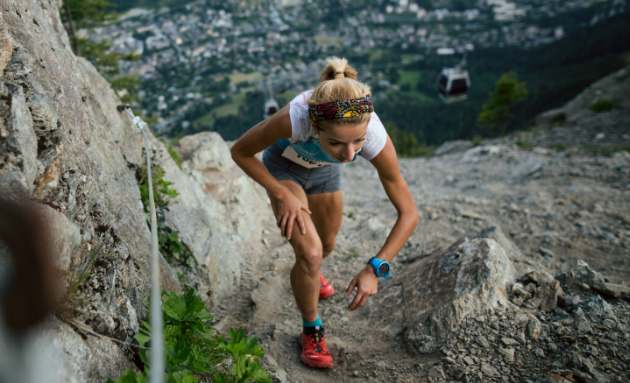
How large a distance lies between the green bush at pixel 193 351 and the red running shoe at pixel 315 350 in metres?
0.91

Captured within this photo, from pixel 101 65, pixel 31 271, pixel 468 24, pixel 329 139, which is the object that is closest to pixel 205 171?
pixel 329 139

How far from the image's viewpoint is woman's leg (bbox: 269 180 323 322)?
2705 mm

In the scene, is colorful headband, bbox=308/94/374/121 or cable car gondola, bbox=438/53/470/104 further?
cable car gondola, bbox=438/53/470/104

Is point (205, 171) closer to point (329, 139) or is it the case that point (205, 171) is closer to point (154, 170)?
point (154, 170)

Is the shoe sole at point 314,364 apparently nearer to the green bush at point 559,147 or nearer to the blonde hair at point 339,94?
the blonde hair at point 339,94

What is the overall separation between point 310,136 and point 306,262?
1007mm

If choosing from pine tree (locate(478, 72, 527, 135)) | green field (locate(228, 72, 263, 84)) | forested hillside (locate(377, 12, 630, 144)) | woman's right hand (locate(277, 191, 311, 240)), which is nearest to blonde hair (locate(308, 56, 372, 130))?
woman's right hand (locate(277, 191, 311, 240))

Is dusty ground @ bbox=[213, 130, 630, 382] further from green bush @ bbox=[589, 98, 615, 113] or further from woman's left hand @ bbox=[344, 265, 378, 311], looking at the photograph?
green bush @ bbox=[589, 98, 615, 113]

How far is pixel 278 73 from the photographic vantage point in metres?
51.7

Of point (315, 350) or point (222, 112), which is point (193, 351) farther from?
point (222, 112)

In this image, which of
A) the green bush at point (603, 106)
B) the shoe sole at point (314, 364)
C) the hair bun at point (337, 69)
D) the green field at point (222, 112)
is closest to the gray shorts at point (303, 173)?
the hair bun at point (337, 69)

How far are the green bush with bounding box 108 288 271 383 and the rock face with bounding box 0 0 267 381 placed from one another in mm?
160

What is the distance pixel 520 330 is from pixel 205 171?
5.45 metres

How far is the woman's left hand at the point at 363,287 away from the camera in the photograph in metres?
2.49
